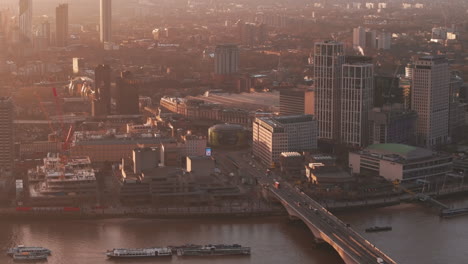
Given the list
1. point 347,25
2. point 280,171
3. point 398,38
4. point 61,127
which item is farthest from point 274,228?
point 347,25

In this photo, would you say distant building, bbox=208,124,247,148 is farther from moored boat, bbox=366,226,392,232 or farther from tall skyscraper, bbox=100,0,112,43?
tall skyscraper, bbox=100,0,112,43

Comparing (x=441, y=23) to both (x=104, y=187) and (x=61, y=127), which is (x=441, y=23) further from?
(x=104, y=187)

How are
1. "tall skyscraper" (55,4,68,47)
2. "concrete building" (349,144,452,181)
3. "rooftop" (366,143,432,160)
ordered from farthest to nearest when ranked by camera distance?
"tall skyscraper" (55,4,68,47) < "rooftop" (366,143,432,160) < "concrete building" (349,144,452,181)

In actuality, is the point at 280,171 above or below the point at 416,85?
below

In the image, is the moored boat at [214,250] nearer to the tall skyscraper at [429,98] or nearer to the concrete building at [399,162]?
the concrete building at [399,162]

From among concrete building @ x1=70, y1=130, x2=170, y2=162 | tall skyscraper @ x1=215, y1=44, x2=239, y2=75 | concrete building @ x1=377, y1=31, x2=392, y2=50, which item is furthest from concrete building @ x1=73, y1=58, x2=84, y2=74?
concrete building @ x1=70, y1=130, x2=170, y2=162

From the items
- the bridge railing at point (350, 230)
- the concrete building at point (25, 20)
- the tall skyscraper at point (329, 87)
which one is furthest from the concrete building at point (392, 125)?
the concrete building at point (25, 20)

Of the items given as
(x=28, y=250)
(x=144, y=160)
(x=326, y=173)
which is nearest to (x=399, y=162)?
(x=326, y=173)
